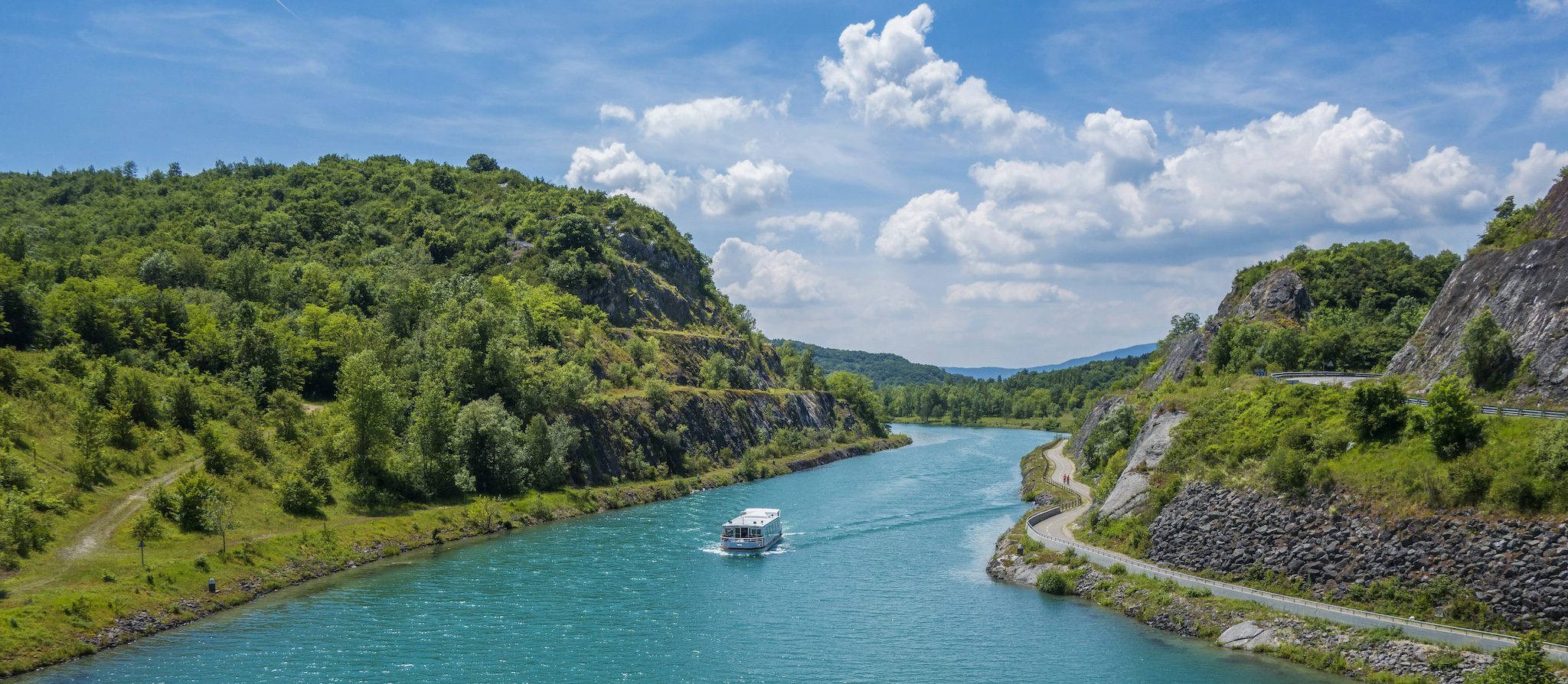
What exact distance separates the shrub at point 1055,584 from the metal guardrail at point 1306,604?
363 cm

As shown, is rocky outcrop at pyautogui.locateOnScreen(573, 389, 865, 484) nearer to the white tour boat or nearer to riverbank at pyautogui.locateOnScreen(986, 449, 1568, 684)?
the white tour boat

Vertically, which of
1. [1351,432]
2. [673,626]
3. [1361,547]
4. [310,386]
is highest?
[310,386]

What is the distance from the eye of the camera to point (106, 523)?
202 feet

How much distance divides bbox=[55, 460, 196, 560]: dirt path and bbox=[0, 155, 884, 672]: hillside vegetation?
26cm

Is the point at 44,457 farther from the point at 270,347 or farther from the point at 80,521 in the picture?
the point at 270,347

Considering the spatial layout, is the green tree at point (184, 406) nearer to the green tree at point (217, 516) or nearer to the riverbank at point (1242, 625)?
the green tree at point (217, 516)

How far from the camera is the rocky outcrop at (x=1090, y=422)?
128m

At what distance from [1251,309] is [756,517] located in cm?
7348

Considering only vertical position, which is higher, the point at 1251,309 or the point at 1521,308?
the point at 1251,309

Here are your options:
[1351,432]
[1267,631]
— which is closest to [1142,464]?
[1351,432]

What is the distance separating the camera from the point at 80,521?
200ft

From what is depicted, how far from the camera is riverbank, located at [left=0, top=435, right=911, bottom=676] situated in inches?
1790

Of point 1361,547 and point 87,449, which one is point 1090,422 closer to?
point 1361,547

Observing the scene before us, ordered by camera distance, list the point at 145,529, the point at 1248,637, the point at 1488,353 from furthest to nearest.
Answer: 1. the point at 145,529
2. the point at 1488,353
3. the point at 1248,637
